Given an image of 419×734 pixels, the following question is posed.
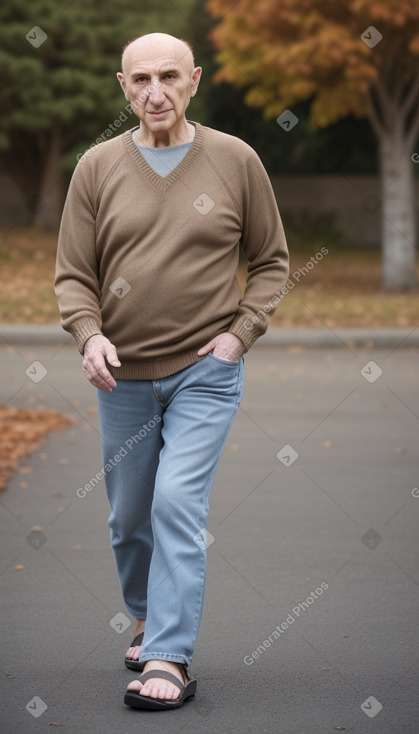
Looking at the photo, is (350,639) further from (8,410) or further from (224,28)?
(224,28)

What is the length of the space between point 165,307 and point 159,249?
7.2 inches

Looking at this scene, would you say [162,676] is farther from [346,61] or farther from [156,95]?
[346,61]

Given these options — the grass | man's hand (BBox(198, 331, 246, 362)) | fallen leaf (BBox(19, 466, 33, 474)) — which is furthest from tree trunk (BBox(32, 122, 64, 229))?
man's hand (BBox(198, 331, 246, 362))

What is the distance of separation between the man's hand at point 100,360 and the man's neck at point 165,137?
0.65 m

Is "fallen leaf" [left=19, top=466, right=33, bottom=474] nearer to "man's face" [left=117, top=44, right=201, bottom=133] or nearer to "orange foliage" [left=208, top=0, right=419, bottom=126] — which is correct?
"man's face" [left=117, top=44, right=201, bottom=133]

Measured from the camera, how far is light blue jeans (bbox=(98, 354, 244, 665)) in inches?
159

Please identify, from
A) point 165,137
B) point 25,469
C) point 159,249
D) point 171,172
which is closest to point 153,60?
point 165,137

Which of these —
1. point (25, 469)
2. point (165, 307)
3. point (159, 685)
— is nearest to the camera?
point (159, 685)

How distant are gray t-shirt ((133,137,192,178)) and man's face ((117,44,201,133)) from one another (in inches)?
2.8

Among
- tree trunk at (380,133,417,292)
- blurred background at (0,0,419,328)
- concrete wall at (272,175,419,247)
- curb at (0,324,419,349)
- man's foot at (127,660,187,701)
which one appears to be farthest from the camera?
concrete wall at (272,175,419,247)

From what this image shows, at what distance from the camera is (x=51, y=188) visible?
33.0 m

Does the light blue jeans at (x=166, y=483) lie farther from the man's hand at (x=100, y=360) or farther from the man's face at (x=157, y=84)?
the man's face at (x=157, y=84)

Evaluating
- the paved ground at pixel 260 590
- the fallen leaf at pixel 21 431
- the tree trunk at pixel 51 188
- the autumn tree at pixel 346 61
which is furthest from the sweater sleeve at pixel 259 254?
the tree trunk at pixel 51 188

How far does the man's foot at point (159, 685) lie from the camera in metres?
4.00
